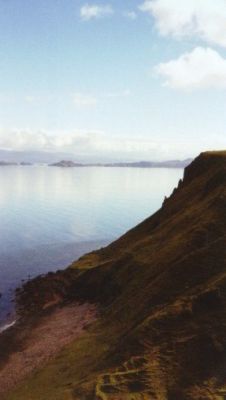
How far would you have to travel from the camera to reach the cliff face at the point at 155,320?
26.9m

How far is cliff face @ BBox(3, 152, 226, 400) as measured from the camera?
2694cm

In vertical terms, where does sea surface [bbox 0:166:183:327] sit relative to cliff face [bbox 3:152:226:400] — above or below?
below

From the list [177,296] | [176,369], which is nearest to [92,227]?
[177,296]

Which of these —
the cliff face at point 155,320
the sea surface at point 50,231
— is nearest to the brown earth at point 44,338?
the cliff face at point 155,320

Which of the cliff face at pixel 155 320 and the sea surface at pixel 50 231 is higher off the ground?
the cliff face at pixel 155 320

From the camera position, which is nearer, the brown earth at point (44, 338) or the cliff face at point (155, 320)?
the cliff face at point (155, 320)

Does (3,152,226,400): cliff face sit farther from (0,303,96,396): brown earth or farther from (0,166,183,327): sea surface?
(0,166,183,327): sea surface

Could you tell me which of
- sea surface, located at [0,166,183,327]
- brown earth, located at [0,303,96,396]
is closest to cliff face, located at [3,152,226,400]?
brown earth, located at [0,303,96,396]

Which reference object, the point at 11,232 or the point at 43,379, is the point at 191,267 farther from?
the point at 11,232

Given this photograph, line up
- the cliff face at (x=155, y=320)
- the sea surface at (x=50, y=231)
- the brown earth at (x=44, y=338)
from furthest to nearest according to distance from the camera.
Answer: the sea surface at (x=50, y=231) < the brown earth at (x=44, y=338) < the cliff face at (x=155, y=320)

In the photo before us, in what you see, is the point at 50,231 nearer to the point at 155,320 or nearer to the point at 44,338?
the point at 44,338

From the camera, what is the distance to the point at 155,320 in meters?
31.9

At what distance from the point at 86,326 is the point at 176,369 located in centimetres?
1843

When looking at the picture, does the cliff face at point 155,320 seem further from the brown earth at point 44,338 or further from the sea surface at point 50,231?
the sea surface at point 50,231
